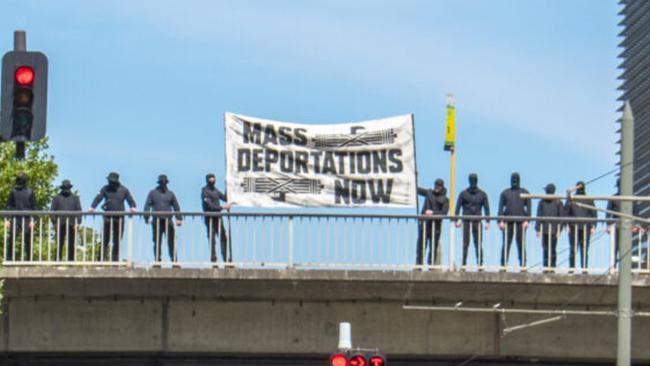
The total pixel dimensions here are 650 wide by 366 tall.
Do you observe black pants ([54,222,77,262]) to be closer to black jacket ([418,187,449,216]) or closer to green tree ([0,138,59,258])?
black jacket ([418,187,449,216])

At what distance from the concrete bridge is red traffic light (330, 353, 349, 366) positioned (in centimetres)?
435

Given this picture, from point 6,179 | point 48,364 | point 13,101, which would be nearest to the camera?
point 13,101

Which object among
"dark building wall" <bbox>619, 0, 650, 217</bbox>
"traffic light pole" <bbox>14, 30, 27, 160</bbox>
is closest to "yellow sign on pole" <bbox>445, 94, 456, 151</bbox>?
"traffic light pole" <bbox>14, 30, 27, 160</bbox>

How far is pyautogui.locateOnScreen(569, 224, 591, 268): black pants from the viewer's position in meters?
31.7

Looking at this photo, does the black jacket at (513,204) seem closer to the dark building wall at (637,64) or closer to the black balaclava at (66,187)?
the black balaclava at (66,187)

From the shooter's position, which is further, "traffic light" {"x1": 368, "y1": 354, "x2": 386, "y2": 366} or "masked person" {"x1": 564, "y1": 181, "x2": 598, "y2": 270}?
"masked person" {"x1": 564, "y1": 181, "x2": 598, "y2": 270}

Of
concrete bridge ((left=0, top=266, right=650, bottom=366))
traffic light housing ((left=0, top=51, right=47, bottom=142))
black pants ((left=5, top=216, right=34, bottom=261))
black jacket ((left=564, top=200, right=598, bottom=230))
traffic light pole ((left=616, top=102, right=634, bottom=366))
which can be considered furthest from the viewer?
black jacket ((left=564, top=200, right=598, bottom=230))

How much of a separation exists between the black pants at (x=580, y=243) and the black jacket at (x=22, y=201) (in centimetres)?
861

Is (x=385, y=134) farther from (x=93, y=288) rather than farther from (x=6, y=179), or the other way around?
(x=6, y=179)

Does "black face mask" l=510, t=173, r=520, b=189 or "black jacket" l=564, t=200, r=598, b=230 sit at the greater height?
"black face mask" l=510, t=173, r=520, b=189

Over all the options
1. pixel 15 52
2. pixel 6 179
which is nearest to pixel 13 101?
pixel 15 52

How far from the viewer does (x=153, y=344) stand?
32719 mm

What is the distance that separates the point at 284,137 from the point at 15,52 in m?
14.0

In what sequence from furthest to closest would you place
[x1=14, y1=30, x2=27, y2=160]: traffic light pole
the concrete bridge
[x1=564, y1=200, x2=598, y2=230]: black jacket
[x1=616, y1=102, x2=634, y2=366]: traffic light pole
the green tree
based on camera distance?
the green tree → [x1=564, y1=200, x2=598, y2=230]: black jacket → the concrete bridge → [x1=616, y1=102, x2=634, y2=366]: traffic light pole → [x1=14, y1=30, x2=27, y2=160]: traffic light pole
